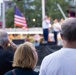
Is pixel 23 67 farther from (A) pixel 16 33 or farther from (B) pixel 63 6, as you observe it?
(B) pixel 63 6

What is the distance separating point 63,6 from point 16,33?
90.6 feet

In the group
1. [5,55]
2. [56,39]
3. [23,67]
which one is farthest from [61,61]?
[56,39]

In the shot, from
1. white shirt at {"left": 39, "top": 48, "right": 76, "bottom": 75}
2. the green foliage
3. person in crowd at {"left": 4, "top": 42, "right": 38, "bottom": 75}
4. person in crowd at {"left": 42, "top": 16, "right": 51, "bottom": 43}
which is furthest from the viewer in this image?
the green foliage

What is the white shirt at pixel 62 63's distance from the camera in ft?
9.37

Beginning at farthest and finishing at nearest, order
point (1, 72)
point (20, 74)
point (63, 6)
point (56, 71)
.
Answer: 1. point (63, 6)
2. point (1, 72)
3. point (20, 74)
4. point (56, 71)

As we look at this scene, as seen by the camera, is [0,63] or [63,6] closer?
[0,63]

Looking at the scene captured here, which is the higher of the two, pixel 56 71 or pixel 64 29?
pixel 64 29

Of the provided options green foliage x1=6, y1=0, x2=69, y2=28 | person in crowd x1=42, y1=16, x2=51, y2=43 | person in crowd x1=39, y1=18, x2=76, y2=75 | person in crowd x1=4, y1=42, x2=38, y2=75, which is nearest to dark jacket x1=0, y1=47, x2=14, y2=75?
person in crowd x1=4, y1=42, x2=38, y2=75

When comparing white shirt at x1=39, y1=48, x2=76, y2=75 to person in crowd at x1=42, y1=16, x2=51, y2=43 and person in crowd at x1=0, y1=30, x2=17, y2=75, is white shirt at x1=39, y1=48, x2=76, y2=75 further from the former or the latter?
person in crowd at x1=42, y1=16, x2=51, y2=43

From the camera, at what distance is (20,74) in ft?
11.3

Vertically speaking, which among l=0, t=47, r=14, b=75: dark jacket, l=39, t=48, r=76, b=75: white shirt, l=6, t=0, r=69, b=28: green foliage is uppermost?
l=6, t=0, r=69, b=28: green foliage

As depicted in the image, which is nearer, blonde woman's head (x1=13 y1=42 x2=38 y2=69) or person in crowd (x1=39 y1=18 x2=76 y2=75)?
person in crowd (x1=39 y1=18 x2=76 y2=75)

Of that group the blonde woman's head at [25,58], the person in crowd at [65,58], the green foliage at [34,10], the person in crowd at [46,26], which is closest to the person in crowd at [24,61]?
the blonde woman's head at [25,58]

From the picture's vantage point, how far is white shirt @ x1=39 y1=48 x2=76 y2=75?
2.86m
